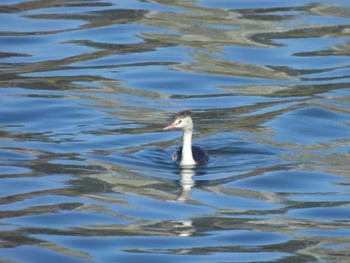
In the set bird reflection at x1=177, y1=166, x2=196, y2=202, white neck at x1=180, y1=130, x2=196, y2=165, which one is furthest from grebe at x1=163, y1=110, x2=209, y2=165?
bird reflection at x1=177, y1=166, x2=196, y2=202

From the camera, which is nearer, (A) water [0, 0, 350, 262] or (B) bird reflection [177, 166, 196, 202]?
(A) water [0, 0, 350, 262]

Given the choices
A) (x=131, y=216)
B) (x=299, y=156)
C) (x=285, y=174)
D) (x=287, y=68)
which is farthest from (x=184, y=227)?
(x=287, y=68)

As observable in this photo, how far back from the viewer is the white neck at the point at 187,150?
653 inches

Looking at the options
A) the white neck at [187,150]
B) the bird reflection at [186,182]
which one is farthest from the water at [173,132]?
the white neck at [187,150]

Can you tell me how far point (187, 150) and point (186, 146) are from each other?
0.18ft

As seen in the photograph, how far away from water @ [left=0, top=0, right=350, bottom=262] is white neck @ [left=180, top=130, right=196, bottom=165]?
158 mm

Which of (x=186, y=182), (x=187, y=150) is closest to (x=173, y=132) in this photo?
(x=187, y=150)

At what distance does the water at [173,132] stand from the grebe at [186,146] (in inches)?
6.7

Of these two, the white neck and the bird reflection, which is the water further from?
the white neck

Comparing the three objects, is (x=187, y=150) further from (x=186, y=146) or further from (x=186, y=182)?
(x=186, y=182)

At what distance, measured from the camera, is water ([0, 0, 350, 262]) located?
12938 mm

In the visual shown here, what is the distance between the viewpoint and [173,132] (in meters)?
18.7

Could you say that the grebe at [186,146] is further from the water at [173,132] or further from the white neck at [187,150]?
the water at [173,132]

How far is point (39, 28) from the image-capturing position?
81.5 ft
